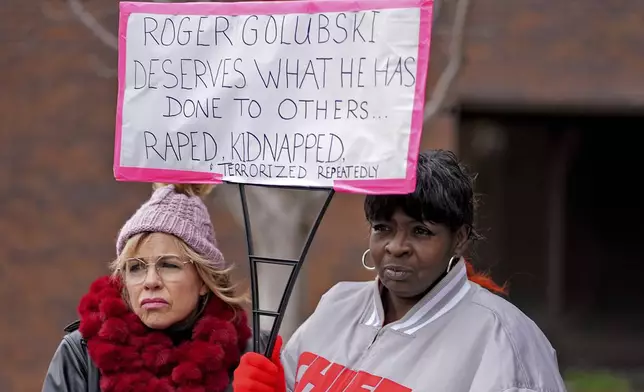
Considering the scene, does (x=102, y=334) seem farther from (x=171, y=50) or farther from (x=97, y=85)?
(x=97, y=85)

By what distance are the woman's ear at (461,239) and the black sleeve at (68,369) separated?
1179 millimetres

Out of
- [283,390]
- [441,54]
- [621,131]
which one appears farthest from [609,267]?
[283,390]

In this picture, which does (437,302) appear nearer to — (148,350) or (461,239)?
(461,239)

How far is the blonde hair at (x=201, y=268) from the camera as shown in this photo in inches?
120

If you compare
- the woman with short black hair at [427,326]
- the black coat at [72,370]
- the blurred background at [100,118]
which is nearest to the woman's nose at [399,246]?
the woman with short black hair at [427,326]

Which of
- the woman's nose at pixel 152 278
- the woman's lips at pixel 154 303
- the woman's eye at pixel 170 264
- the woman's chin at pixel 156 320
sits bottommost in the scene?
the woman's chin at pixel 156 320

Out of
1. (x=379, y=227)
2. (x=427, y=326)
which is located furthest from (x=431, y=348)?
(x=379, y=227)

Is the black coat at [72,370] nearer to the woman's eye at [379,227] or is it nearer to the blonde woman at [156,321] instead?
the blonde woman at [156,321]

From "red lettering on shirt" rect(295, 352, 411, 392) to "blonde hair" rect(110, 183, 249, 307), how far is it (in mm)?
433

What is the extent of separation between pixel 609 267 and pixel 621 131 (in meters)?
1.33

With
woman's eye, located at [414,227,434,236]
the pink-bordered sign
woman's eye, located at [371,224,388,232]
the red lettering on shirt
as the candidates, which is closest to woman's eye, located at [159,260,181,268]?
the pink-bordered sign

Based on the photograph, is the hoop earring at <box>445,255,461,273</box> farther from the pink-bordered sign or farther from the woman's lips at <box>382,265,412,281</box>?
the pink-bordered sign

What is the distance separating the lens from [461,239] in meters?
2.64

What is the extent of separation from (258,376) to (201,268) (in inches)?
18.1
